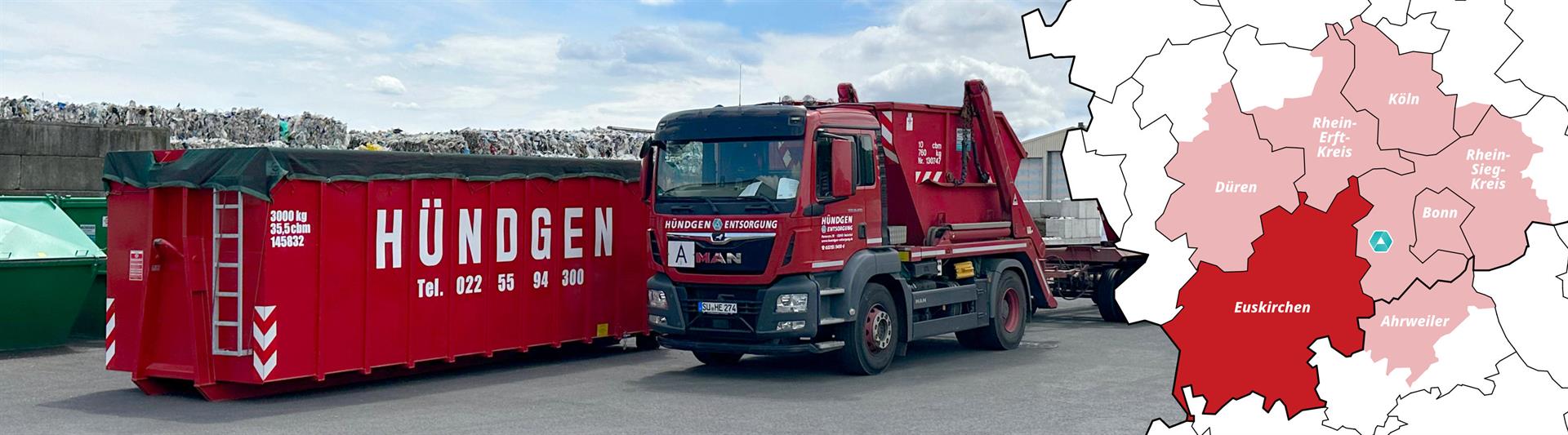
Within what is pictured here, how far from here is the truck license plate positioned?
13.2 metres

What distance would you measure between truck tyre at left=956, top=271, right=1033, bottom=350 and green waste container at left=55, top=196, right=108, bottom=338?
10.1 m

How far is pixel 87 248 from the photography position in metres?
16.2

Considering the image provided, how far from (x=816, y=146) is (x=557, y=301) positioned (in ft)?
12.2

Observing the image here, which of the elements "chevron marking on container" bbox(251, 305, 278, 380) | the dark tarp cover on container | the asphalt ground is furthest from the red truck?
"chevron marking on container" bbox(251, 305, 278, 380)

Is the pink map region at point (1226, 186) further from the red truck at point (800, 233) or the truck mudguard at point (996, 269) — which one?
the truck mudguard at point (996, 269)

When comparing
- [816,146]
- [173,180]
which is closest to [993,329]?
[816,146]

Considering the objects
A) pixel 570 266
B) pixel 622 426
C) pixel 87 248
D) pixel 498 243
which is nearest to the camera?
pixel 622 426

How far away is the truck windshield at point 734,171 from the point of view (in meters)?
12.9

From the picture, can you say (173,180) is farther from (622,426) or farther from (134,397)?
(622,426)

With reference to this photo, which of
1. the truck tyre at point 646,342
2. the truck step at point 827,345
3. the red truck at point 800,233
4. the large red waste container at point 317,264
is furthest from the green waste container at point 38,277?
the truck step at point 827,345

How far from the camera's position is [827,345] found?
13250 mm

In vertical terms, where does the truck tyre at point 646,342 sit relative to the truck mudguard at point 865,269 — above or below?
below

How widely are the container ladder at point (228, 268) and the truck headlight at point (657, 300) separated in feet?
12.3

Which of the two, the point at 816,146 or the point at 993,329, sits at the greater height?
the point at 816,146
